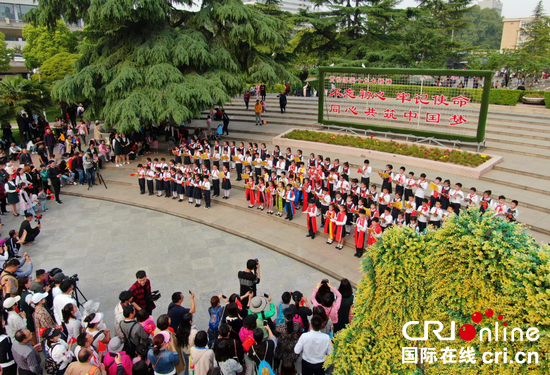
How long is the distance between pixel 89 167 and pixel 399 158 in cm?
1126

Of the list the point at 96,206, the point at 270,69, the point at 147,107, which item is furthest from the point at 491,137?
the point at 96,206

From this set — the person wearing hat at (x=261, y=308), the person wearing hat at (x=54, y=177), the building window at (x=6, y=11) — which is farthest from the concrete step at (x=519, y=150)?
the building window at (x=6, y=11)

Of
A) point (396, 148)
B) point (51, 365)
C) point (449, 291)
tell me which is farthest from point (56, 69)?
point (449, 291)

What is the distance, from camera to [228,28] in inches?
663

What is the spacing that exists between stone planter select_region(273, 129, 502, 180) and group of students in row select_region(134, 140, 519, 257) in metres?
1.04

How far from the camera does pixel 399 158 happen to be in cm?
1322

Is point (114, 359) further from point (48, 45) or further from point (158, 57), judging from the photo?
point (48, 45)

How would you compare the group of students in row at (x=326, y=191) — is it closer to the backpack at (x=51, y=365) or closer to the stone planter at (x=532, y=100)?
the backpack at (x=51, y=365)

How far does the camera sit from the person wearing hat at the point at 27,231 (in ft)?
30.1

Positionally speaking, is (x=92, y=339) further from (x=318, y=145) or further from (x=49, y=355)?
(x=318, y=145)

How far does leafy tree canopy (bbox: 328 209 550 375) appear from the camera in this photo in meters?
2.96

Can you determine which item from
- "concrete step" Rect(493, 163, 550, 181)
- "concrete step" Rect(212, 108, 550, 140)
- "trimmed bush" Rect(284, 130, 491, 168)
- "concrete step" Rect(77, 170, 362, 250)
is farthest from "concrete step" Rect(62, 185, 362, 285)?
"concrete step" Rect(212, 108, 550, 140)

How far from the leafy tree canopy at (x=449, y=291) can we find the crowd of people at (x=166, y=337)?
0.74 metres

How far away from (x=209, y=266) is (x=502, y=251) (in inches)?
267
